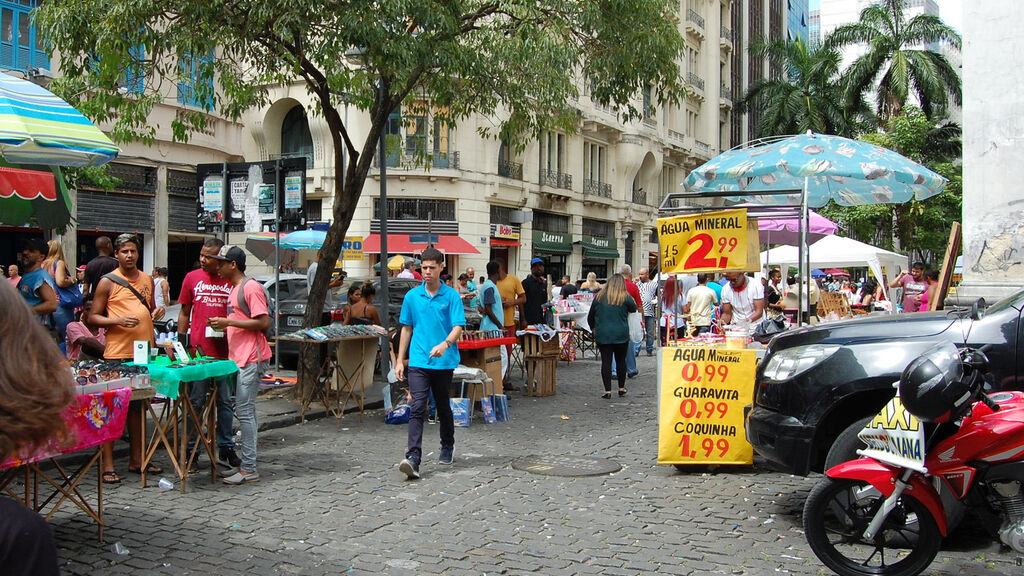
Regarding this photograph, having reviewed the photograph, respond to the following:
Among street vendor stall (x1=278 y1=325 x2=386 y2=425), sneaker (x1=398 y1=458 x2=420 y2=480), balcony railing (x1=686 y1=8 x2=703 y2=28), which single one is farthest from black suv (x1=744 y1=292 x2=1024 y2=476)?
balcony railing (x1=686 y1=8 x2=703 y2=28)

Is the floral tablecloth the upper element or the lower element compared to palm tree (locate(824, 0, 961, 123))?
lower

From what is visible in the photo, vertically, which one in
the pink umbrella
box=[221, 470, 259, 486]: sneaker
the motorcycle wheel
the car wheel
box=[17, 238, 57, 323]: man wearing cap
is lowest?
box=[221, 470, 259, 486]: sneaker

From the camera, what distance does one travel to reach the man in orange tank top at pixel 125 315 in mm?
7383

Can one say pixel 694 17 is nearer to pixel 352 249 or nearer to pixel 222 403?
pixel 352 249

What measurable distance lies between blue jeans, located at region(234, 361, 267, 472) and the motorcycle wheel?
4350 millimetres

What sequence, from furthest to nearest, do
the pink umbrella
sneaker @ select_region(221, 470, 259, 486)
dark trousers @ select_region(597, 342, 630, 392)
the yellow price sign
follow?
the pink umbrella, dark trousers @ select_region(597, 342, 630, 392), the yellow price sign, sneaker @ select_region(221, 470, 259, 486)

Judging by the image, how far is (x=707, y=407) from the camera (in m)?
7.59

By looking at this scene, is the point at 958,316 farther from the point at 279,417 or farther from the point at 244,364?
the point at 279,417

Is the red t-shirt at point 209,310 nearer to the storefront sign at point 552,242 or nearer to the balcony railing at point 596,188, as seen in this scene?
the storefront sign at point 552,242

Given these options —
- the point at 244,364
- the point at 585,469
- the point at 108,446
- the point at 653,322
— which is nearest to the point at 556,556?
the point at 585,469

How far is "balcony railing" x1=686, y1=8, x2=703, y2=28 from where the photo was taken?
4692cm

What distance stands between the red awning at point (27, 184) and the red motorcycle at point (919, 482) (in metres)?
8.14

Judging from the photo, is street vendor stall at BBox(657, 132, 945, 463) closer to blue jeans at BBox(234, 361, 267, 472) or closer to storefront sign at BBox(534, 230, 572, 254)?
blue jeans at BBox(234, 361, 267, 472)

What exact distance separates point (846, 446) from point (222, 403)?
483 centimetres
